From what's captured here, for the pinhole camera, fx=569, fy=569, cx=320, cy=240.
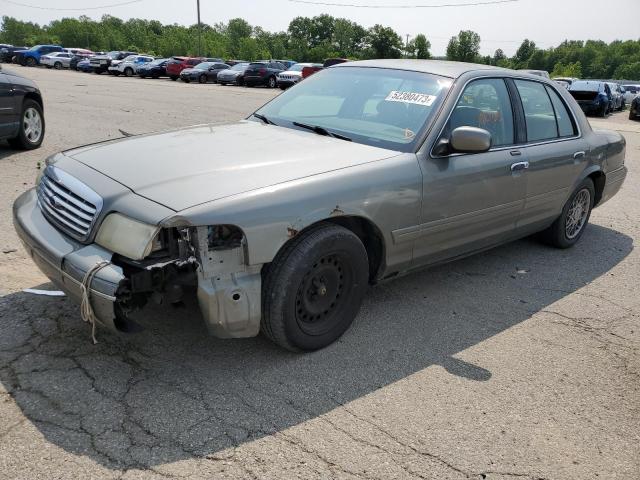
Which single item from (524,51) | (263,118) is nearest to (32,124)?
(263,118)

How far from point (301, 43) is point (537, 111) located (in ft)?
290

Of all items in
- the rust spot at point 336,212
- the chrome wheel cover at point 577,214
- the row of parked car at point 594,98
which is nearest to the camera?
the rust spot at point 336,212

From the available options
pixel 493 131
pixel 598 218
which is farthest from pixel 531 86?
pixel 598 218

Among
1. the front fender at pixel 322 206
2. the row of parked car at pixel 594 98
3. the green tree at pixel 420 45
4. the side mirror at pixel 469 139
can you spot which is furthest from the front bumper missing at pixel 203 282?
the green tree at pixel 420 45

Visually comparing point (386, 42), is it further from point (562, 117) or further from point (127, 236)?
point (127, 236)

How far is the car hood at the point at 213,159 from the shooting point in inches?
115

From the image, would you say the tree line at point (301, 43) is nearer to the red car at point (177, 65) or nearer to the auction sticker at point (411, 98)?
the red car at point (177, 65)

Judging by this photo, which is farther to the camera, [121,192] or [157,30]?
[157,30]

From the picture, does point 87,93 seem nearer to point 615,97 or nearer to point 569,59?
point 615,97

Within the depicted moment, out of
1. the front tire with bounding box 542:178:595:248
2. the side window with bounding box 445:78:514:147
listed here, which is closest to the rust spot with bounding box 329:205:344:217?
the side window with bounding box 445:78:514:147

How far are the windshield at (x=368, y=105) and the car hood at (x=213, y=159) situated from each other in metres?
0.19

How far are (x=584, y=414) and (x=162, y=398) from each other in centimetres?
221

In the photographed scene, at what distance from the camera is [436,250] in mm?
3979

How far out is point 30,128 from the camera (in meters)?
8.45
